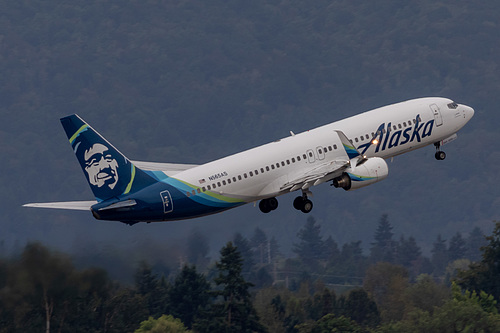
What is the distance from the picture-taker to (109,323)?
125 metres

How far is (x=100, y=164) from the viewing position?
239 ft

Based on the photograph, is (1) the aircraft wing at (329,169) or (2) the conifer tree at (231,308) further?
(2) the conifer tree at (231,308)

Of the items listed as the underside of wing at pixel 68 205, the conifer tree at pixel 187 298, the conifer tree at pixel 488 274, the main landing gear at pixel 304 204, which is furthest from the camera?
the conifer tree at pixel 488 274

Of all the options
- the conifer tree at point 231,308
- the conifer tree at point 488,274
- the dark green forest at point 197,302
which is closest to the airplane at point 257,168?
the dark green forest at point 197,302

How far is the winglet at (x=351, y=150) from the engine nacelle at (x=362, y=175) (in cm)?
52

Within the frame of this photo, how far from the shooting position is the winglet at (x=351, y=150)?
7906cm

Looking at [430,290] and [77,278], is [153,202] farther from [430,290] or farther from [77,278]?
[430,290]

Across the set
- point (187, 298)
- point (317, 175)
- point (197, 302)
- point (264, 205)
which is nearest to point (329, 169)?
point (317, 175)

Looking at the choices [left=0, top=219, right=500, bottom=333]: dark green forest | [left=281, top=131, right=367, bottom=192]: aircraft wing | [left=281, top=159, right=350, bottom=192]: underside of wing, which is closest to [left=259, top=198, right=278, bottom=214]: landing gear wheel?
[left=281, top=131, right=367, bottom=192]: aircraft wing

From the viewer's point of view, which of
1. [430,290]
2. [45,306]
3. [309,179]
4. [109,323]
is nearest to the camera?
[309,179]

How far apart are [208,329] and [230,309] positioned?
4556 millimetres

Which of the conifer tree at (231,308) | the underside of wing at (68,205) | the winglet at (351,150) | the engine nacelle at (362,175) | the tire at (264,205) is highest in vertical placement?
the winglet at (351,150)

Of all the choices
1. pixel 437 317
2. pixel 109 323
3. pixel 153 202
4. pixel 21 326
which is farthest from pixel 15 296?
pixel 437 317

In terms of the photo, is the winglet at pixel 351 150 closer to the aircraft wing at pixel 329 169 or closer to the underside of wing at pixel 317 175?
the aircraft wing at pixel 329 169
